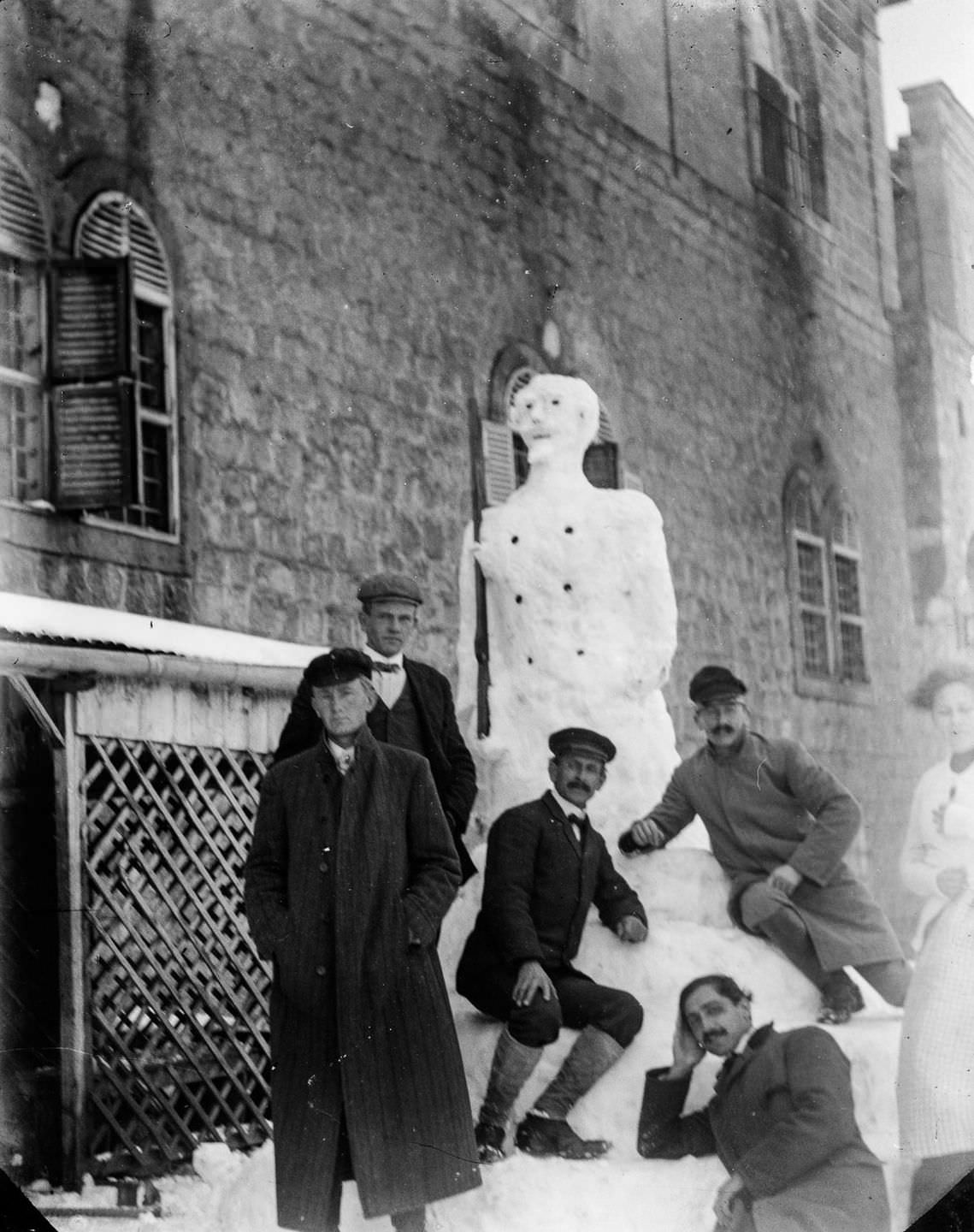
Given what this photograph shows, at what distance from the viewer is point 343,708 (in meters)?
6.44

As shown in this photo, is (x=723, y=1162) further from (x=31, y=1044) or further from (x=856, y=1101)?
(x=31, y=1044)

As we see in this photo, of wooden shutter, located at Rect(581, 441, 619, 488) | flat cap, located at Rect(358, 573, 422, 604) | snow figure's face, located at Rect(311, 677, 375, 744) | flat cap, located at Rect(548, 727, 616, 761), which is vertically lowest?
flat cap, located at Rect(548, 727, 616, 761)

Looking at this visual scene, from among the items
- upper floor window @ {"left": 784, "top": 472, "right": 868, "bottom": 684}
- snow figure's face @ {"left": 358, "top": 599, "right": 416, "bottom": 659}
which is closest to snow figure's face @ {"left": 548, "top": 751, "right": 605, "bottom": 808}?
snow figure's face @ {"left": 358, "top": 599, "right": 416, "bottom": 659}

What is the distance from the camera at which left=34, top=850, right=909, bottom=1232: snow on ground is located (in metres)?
6.46

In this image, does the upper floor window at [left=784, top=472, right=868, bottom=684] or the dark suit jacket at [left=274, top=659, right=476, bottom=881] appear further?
the upper floor window at [left=784, top=472, right=868, bottom=684]

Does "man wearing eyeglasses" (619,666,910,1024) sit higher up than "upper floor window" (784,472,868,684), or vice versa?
"upper floor window" (784,472,868,684)

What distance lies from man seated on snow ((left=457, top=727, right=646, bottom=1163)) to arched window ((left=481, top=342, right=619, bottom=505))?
1.02 m

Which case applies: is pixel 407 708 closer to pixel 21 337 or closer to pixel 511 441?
pixel 511 441

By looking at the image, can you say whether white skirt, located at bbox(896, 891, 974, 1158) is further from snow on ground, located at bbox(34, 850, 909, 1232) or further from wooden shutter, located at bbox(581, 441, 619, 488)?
wooden shutter, located at bbox(581, 441, 619, 488)

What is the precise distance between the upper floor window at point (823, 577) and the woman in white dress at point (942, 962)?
42cm

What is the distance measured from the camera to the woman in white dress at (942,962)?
6742 millimetres

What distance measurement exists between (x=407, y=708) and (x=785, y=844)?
1.32 meters

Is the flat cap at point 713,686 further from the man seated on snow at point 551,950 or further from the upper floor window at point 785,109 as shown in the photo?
the upper floor window at point 785,109

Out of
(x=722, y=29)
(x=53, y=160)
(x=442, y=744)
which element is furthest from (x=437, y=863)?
(x=722, y=29)
